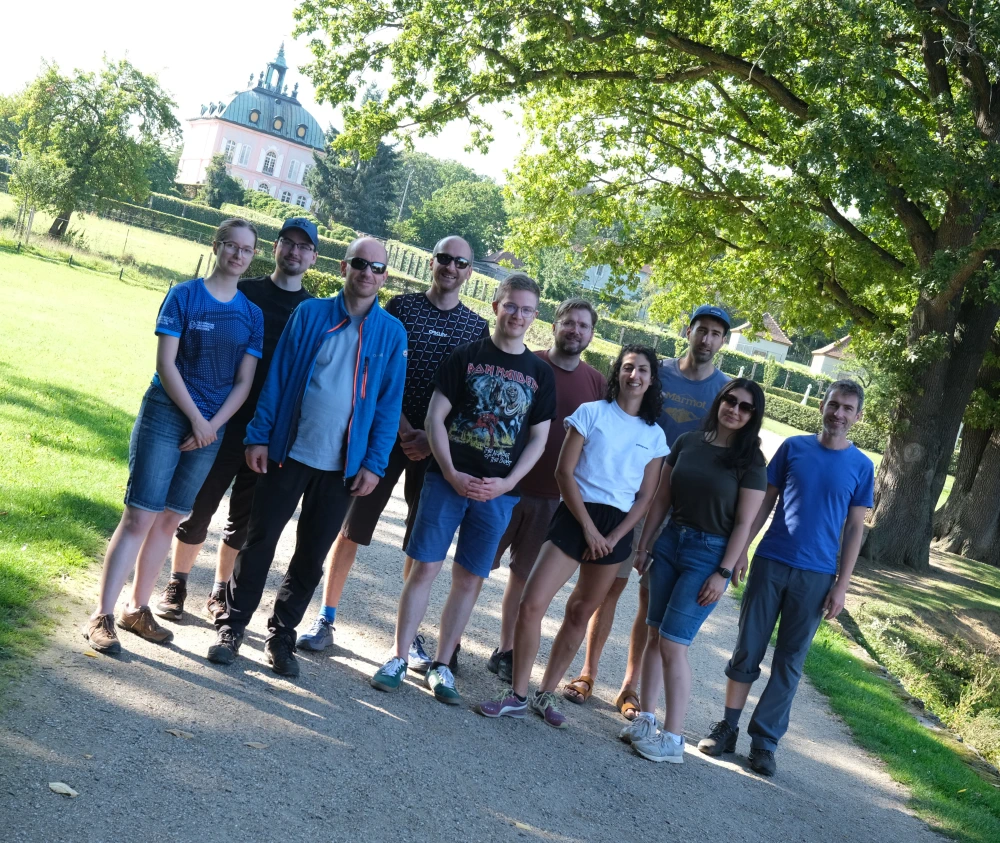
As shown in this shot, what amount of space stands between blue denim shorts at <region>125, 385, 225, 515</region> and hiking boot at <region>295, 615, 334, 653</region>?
43.7 inches

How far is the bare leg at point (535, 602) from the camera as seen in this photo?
5316mm

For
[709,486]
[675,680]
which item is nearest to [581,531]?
[709,486]

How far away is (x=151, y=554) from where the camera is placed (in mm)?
4934

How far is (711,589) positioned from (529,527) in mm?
1181

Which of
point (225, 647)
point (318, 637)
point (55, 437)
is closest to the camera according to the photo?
point (225, 647)

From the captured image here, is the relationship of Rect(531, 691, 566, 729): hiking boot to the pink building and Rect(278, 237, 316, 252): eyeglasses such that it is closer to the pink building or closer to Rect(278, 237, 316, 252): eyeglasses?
Rect(278, 237, 316, 252): eyeglasses

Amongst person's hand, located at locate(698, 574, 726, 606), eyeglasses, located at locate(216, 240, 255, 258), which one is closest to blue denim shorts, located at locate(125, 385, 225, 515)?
eyeglasses, located at locate(216, 240, 255, 258)

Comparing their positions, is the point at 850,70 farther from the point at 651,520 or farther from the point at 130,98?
the point at 130,98

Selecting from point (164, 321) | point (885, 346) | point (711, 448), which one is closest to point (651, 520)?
point (711, 448)

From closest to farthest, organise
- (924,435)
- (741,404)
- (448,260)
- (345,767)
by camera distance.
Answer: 1. (345,767)
2. (741,404)
3. (448,260)
4. (924,435)

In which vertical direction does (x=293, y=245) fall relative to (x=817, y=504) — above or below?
above

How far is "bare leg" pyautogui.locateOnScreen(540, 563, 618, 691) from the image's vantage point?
540 cm

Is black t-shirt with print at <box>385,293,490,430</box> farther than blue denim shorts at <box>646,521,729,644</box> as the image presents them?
Yes

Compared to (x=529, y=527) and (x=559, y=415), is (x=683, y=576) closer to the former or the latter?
(x=529, y=527)
